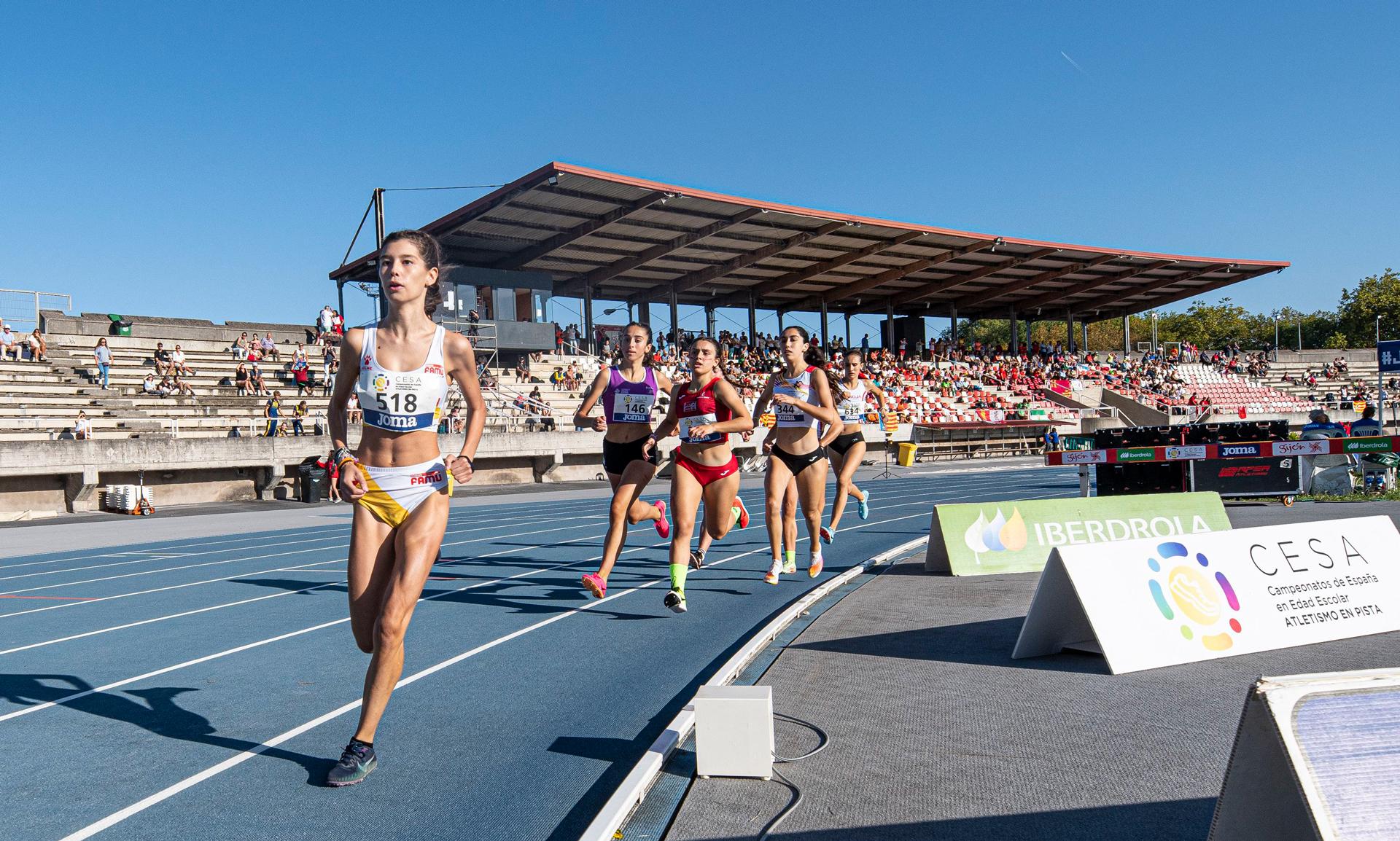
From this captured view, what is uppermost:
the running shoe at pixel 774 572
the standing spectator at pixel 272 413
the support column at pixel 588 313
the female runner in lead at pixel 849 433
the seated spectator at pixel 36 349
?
the support column at pixel 588 313

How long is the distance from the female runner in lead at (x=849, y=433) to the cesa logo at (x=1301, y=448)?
19.5 feet

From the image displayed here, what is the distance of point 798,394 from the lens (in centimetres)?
862

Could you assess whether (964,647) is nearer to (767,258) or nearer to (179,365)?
(179,365)

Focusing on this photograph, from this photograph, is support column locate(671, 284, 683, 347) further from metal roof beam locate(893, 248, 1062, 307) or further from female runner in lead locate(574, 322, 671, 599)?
female runner in lead locate(574, 322, 671, 599)

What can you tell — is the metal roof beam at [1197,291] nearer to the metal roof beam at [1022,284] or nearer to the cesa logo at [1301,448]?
the metal roof beam at [1022,284]

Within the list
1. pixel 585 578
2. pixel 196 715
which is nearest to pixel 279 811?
pixel 196 715

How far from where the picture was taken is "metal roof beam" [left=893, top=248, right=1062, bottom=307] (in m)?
47.2

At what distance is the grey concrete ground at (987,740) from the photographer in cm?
316

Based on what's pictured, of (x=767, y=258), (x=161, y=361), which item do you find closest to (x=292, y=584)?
(x=161, y=361)

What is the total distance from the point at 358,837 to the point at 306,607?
547 centimetres

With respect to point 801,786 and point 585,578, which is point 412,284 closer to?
point 801,786

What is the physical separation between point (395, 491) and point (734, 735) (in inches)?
65.9

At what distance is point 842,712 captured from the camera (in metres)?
4.48

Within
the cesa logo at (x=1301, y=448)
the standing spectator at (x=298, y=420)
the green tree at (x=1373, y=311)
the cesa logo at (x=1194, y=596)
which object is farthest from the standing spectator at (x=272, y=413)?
the green tree at (x=1373, y=311)
